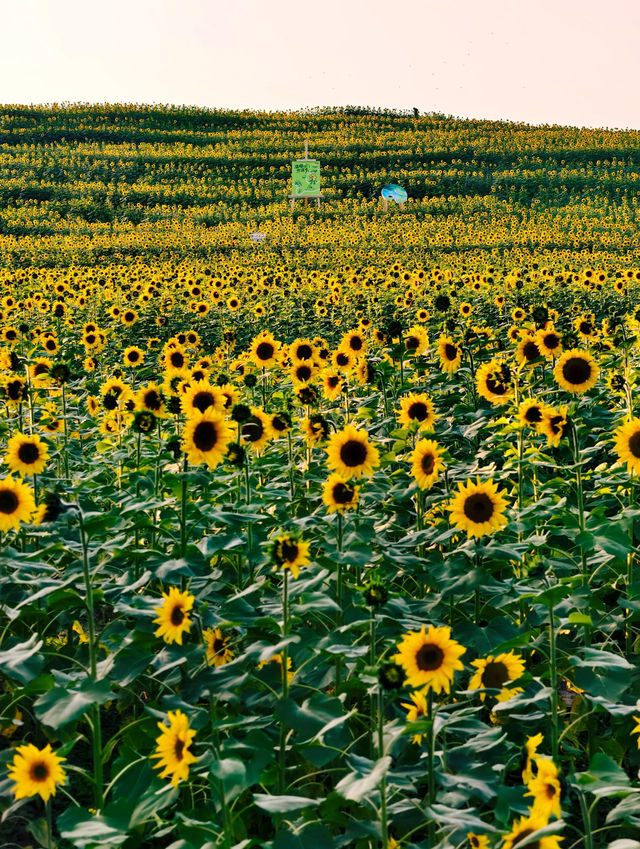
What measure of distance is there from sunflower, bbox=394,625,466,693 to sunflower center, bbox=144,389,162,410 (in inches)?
82.0

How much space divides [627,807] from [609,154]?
45077 mm

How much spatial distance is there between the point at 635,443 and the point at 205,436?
1735 mm

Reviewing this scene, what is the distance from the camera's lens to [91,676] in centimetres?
253

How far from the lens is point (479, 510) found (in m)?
3.00

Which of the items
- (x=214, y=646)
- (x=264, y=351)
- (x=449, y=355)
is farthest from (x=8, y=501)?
(x=449, y=355)

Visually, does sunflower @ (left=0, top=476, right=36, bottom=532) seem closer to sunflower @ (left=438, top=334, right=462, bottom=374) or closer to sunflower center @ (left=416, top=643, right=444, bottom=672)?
sunflower center @ (left=416, top=643, right=444, bottom=672)

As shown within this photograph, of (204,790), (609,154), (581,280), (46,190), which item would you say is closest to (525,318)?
(581,280)

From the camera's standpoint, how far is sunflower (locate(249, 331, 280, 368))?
17.1 feet

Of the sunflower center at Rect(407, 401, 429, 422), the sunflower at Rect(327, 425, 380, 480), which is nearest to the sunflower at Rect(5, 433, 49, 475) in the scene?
the sunflower at Rect(327, 425, 380, 480)

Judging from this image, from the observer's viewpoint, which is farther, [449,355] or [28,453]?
[449,355]

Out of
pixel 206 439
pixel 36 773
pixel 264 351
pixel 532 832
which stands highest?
pixel 264 351

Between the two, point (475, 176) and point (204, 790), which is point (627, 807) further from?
point (475, 176)

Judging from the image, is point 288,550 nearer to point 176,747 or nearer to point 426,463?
point 176,747

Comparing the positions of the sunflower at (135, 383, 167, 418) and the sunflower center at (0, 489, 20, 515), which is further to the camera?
the sunflower at (135, 383, 167, 418)
